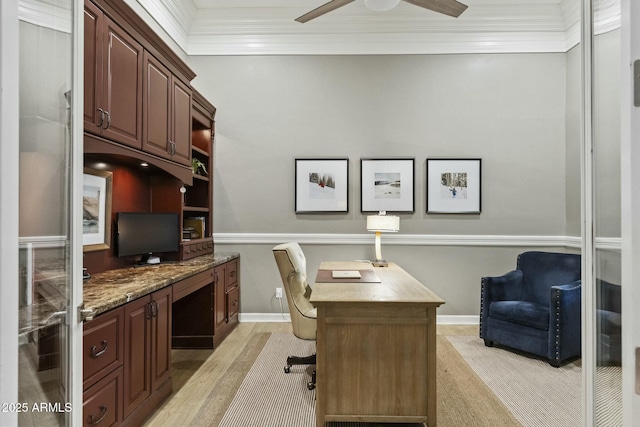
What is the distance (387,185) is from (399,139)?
57cm

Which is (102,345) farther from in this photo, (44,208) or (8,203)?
(8,203)

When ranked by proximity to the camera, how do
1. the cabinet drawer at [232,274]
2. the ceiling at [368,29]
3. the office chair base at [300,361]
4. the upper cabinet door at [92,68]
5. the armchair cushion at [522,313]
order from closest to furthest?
1. the upper cabinet door at [92,68]
2. the office chair base at [300,361]
3. the armchair cushion at [522,313]
4. the cabinet drawer at [232,274]
5. the ceiling at [368,29]

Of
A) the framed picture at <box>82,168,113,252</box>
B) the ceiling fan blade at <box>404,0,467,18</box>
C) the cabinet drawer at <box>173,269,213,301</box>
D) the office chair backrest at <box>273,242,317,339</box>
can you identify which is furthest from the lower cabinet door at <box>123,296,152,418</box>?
the ceiling fan blade at <box>404,0,467,18</box>

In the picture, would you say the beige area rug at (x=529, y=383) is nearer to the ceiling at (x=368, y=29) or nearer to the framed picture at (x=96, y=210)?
the framed picture at (x=96, y=210)

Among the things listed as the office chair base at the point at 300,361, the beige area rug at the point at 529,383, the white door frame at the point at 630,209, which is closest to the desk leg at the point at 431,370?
the beige area rug at the point at 529,383

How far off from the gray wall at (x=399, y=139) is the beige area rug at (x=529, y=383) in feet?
3.19

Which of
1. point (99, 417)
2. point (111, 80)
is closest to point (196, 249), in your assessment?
point (111, 80)

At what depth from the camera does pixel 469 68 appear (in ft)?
13.4

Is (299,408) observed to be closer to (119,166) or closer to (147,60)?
(119,166)

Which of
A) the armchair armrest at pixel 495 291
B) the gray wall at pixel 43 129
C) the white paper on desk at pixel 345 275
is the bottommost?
the armchair armrest at pixel 495 291

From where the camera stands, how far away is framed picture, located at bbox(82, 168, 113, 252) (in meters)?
2.36

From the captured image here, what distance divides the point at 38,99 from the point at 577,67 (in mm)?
4744

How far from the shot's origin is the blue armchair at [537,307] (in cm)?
288

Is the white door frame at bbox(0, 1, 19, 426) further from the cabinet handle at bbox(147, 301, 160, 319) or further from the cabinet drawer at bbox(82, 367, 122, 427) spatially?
the cabinet handle at bbox(147, 301, 160, 319)
